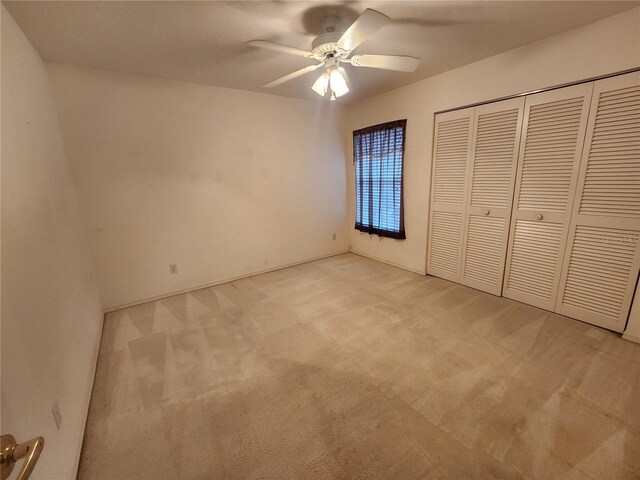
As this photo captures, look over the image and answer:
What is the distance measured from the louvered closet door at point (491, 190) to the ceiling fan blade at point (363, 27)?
174 cm

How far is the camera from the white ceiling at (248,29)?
1666 mm

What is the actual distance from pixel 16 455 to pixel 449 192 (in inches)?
135

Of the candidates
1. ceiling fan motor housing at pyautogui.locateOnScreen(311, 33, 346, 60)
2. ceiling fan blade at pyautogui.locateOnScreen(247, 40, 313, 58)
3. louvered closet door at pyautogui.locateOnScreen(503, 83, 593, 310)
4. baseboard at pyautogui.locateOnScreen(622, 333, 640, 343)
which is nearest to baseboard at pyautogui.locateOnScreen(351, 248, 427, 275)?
louvered closet door at pyautogui.locateOnScreen(503, 83, 593, 310)

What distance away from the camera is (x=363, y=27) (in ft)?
4.72

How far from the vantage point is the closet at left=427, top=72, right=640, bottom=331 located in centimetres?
202

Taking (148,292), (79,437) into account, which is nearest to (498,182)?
(79,437)

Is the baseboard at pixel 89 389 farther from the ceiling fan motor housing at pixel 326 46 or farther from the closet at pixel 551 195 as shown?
the closet at pixel 551 195

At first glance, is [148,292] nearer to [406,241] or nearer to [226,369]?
[226,369]

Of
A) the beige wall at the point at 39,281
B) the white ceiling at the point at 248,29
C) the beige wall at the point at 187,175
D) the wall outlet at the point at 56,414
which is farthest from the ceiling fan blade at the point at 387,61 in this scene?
the wall outlet at the point at 56,414

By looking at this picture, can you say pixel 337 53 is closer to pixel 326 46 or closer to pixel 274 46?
pixel 326 46

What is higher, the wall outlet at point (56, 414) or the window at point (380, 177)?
the window at point (380, 177)

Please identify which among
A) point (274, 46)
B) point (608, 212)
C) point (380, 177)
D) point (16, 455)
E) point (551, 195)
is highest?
point (274, 46)

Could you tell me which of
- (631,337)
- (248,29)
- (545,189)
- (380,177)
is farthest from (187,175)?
(631,337)

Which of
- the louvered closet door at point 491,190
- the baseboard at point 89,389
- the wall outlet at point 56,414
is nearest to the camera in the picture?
the wall outlet at point 56,414
